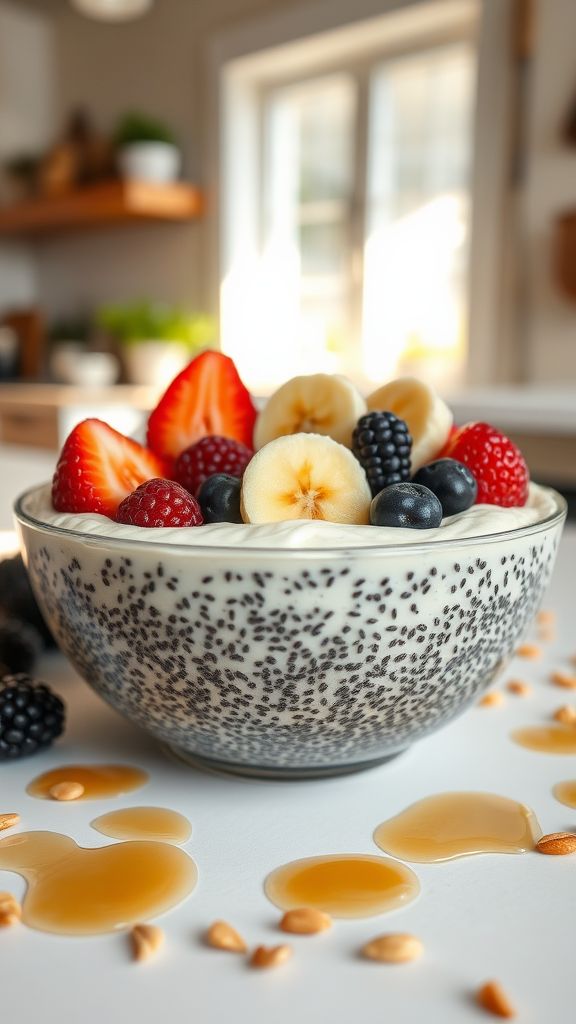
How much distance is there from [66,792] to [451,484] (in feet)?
0.83

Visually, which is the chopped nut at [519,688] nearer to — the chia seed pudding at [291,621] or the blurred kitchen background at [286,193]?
the chia seed pudding at [291,621]

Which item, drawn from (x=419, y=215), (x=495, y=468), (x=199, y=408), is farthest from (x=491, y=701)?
(x=419, y=215)

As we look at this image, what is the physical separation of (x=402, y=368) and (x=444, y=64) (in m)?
1.02

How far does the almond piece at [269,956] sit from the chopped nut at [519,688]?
0.31m

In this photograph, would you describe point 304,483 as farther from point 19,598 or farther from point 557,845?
point 19,598

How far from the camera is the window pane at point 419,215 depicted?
3.03 metres

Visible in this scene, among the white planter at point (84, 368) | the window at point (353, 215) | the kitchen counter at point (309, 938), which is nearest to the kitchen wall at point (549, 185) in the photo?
the window at point (353, 215)

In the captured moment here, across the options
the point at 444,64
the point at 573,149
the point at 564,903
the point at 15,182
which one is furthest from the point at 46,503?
the point at 15,182

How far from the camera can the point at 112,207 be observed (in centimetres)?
349

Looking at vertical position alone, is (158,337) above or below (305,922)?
above

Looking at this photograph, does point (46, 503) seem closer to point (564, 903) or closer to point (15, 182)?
point (564, 903)

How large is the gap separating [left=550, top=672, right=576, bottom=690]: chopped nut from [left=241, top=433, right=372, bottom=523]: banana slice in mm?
227

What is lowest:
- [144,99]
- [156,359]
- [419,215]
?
[156,359]

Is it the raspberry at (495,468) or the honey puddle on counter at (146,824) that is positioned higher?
the raspberry at (495,468)
